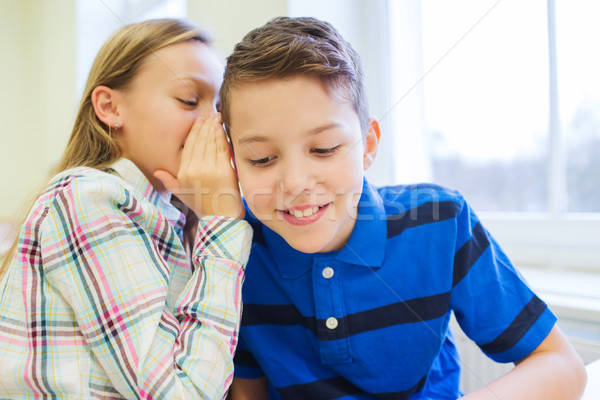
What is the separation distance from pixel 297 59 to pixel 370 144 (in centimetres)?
23

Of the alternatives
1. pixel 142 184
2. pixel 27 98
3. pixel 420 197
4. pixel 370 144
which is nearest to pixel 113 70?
pixel 142 184

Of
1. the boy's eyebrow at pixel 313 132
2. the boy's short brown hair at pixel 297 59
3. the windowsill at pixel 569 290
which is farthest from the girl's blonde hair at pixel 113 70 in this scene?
the windowsill at pixel 569 290

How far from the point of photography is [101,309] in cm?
62

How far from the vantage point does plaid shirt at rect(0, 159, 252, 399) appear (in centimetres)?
61

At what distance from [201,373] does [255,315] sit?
20 cm

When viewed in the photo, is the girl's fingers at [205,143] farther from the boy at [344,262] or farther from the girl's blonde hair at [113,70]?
the girl's blonde hair at [113,70]

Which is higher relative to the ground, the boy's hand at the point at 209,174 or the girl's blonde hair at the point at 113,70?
the girl's blonde hair at the point at 113,70

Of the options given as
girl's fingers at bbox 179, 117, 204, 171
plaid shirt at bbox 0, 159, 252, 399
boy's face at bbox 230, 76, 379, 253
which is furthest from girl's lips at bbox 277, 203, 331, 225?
girl's fingers at bbox 179, 117, 204, 171

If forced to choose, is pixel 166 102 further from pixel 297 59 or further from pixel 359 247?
pixel 359 247

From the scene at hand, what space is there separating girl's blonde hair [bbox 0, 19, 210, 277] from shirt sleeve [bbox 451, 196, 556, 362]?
25.7 inches

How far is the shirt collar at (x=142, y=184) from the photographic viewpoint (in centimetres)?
82

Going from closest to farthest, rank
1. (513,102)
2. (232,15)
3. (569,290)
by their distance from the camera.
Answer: (569,290) → (513,102) → (232,15)

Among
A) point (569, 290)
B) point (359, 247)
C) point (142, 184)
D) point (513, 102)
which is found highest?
point (513, 102)

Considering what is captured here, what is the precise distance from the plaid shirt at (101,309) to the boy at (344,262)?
13 centimetres
